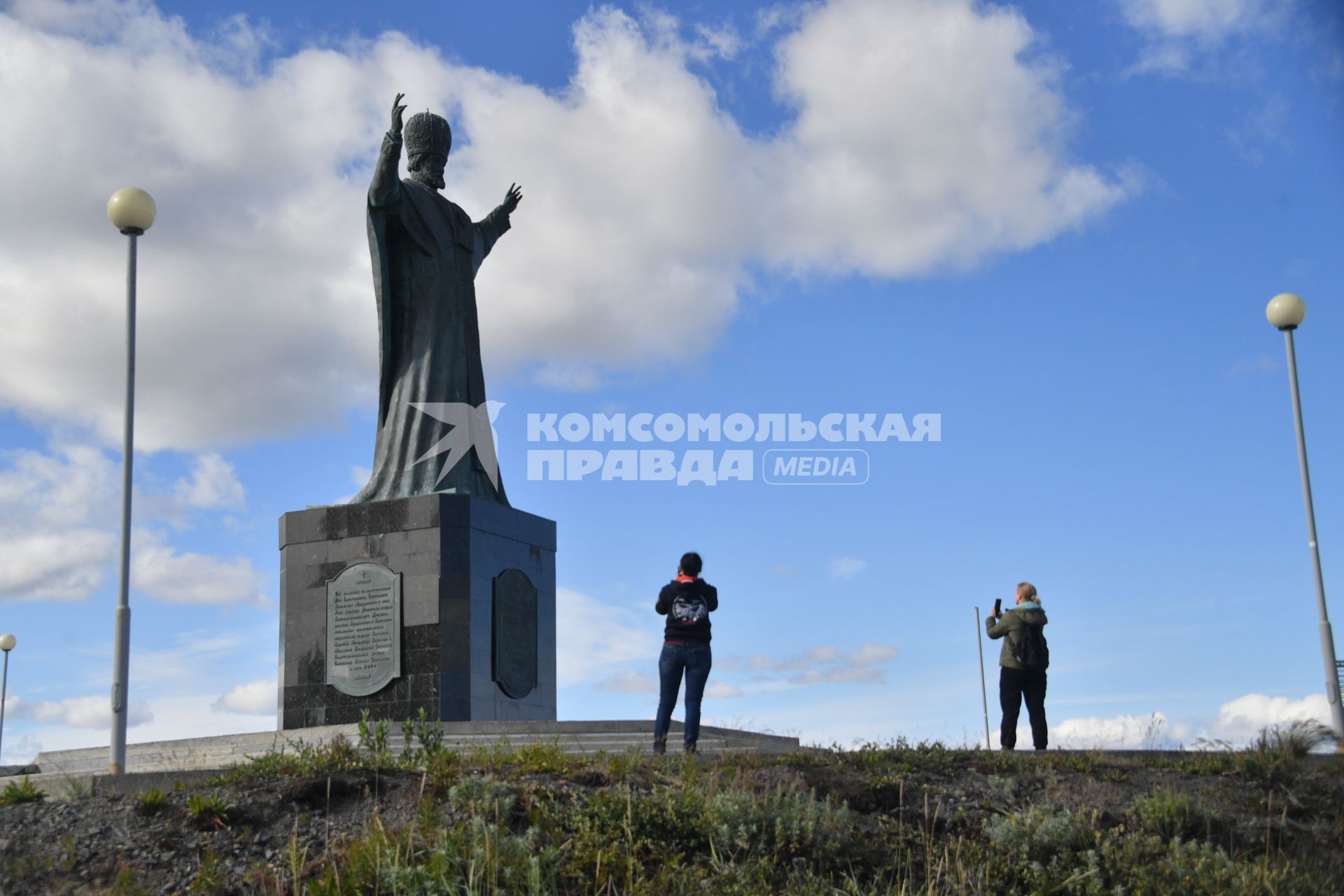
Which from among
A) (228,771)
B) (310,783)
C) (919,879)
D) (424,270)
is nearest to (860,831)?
(919,879)

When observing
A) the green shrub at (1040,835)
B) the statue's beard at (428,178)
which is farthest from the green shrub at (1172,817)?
the statue's beard at (428,178)

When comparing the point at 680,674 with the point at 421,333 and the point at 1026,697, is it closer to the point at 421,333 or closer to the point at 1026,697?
the point at 1026,697

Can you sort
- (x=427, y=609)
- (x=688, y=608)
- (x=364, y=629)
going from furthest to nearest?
(x=364, y=629), (x=427, y=609), (x=688, y=608)

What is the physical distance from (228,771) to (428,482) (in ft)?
24.5

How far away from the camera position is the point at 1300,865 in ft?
24.7

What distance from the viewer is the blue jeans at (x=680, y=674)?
33.0 ft

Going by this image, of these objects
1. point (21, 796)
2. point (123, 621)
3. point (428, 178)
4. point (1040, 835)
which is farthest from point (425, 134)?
point (1040, 835)

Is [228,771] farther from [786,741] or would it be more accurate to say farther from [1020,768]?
[786,741]

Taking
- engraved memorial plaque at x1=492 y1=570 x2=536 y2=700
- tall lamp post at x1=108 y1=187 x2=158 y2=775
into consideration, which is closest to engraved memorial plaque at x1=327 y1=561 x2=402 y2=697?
engraved memorial plaque at x1=492 y1=570 x2=536 y2=700

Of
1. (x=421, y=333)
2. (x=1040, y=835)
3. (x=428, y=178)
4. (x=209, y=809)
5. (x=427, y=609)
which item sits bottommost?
(x=1040, y=835)

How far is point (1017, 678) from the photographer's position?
11109mm

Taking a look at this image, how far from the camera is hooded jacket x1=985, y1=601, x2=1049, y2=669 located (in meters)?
11.1

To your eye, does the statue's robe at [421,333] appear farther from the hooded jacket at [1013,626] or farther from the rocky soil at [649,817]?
the rocky soil at [649,817]

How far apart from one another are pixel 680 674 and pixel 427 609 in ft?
16.9
